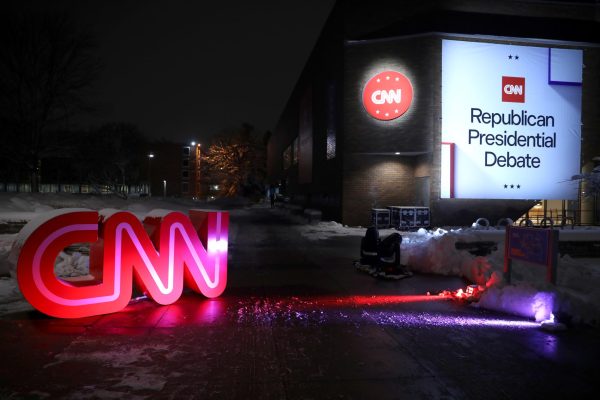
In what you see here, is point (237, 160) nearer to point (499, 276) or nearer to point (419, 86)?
point (419, 86)

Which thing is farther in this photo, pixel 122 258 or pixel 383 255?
pixel 383 255

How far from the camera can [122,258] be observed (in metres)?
6.25

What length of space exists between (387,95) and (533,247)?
1608 centimetres

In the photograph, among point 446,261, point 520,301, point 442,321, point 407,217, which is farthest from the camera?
point 407,217

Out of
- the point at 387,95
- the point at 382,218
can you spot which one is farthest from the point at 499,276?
the point at 387,95

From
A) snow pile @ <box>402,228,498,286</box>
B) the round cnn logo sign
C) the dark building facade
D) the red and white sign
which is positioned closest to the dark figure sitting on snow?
snow pile @ <box>402,228,498,286</box>

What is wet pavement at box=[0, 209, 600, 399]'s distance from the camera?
13.0ft

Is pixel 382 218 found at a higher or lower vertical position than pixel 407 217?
lower


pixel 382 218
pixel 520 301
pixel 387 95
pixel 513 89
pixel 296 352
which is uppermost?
pixel 513 89

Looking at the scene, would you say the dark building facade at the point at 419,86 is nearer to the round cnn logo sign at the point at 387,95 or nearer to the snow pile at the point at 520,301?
the round cnn logo sign at the point at 387,95

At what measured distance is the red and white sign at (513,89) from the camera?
21.9 meters

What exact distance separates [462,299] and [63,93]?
1417 inches

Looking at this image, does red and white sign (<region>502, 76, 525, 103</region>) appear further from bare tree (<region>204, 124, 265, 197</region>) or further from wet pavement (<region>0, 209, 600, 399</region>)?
bare tree (<region>204, 124, 265, 197</region>)

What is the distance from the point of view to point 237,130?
71062 mm
